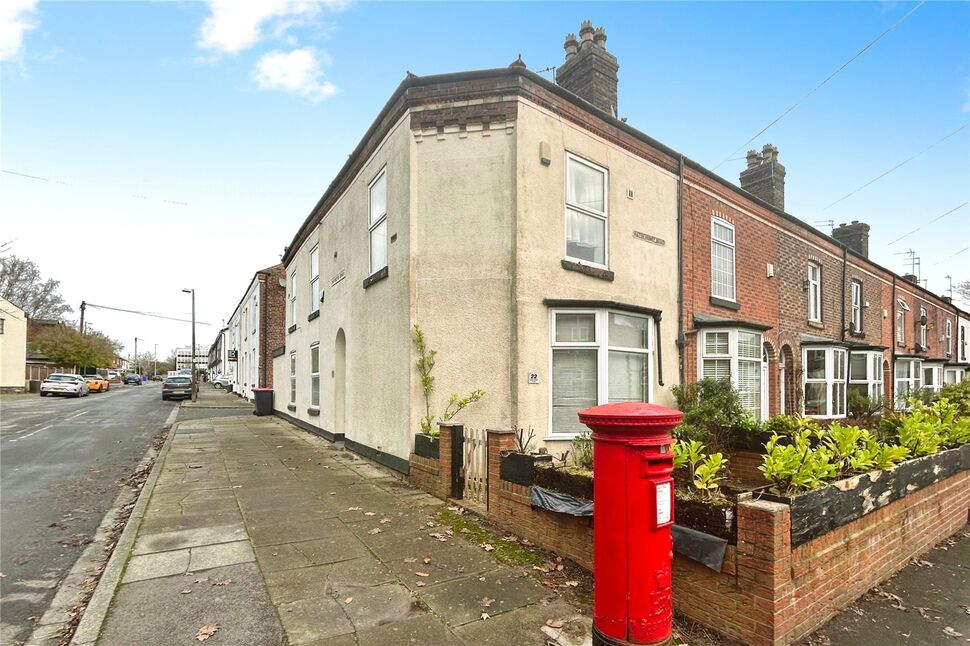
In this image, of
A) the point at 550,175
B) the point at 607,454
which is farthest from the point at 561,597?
the point at 550,175

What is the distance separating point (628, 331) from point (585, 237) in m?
1.83

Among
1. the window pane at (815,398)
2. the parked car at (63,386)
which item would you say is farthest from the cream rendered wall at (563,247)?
the parked car at (63,386)

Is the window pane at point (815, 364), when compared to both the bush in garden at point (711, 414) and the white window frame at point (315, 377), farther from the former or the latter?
the white window frame at point (315, 377)

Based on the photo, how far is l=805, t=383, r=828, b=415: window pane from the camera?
14914 millimetres

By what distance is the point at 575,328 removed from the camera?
871cm

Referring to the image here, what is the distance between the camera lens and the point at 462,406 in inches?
320

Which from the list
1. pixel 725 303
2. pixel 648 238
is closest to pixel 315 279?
pixel 648 238

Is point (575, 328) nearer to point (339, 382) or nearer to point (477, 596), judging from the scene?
point (477, 596)

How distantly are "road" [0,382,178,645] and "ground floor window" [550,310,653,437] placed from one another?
630cm

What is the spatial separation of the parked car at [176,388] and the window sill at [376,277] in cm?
2807

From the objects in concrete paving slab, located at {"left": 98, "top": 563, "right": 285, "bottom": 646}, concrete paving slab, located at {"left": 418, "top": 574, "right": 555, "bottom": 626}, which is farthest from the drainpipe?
concrete paving slab, located at {"left": 98, "top": 563, "right": 285, "bottom": 646}

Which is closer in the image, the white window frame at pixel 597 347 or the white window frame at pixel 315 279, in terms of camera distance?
the white window frame at pixel 597 347

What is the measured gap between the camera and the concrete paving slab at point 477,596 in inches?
155

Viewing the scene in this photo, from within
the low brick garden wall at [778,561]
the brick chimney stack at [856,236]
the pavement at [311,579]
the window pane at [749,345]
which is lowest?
the pavement at [311,579]
